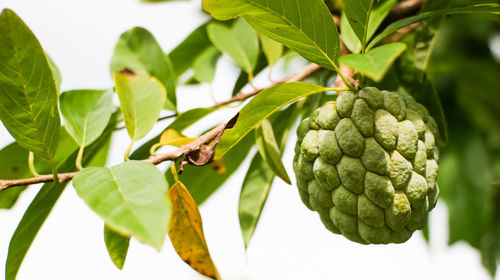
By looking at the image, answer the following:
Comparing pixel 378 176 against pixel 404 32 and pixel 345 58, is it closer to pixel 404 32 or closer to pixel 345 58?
pixel 345 58

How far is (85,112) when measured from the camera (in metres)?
1.36

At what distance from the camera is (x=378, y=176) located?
106cm

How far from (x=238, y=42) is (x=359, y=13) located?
0.69 m

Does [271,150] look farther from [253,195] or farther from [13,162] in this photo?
[13,162]

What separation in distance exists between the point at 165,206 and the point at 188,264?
0.35 meters

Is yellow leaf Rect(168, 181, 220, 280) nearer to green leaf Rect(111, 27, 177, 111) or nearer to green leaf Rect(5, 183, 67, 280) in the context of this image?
green leaf Rect(5, 183, 67, 280)

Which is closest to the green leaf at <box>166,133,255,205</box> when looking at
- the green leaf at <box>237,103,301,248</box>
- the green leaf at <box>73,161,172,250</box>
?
the green leaf at <box>237,103,301,248</box>

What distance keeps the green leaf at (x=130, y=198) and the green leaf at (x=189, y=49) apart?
0.92 metres

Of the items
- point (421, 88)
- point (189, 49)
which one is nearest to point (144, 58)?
point (189, 49)

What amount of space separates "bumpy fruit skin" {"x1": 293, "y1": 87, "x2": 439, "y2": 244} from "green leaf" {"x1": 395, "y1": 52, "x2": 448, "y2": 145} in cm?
17

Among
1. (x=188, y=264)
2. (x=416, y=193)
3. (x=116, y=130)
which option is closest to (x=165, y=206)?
(x=188, y=264)

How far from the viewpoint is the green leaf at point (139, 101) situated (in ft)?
3.62

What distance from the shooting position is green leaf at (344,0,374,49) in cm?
108

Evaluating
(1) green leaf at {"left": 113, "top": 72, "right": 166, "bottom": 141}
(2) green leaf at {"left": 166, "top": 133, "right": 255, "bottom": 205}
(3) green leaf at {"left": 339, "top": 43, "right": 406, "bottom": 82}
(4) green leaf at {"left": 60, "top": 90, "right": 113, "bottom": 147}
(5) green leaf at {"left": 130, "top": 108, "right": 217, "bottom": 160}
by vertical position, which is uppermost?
(3) green leaf at {"left": 339, "top": 43, "right": 406, "bottom": 82}
